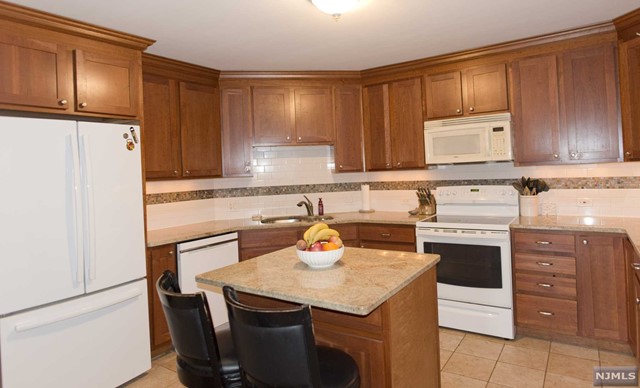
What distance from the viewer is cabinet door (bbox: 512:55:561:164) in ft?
10.7

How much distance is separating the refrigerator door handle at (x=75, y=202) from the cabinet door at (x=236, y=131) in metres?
1.63

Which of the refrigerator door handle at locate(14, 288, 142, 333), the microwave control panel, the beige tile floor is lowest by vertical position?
the beige tile floor

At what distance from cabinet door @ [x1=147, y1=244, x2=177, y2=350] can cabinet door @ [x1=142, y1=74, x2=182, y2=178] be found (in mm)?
693

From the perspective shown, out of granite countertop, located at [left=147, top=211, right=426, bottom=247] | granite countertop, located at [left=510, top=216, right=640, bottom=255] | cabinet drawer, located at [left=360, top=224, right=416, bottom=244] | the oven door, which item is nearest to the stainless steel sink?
granite countertop, located at [left=147, top=211, right=426, bottom=247]

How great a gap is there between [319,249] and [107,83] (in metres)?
1.95

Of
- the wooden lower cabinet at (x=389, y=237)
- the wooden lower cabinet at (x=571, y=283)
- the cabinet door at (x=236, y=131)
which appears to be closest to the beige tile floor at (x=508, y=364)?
the wooden lower cabinet at (x=571, y=283)

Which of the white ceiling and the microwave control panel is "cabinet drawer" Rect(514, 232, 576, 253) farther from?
the white ceiling

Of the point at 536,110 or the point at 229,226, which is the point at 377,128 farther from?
the point at 229,226

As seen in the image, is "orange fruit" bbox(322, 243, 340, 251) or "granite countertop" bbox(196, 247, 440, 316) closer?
"granite countertop" bbox(196, 247, 440, 316)

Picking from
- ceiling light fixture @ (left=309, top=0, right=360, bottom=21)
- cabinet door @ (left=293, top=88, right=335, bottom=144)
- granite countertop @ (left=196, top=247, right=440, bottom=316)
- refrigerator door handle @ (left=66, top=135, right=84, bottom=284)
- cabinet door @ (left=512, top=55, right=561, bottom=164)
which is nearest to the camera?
granite countertop @ (left=196, top=247, right=440, bottom=316)

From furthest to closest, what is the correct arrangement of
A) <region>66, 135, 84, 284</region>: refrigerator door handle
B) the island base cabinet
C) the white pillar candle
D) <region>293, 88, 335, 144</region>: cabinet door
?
the white pillar candle → <region>293, 88, 335, 144</region>: cabinet door → <region>66, 135, 84, 284</region>: refrigerator door handle → the island base cabinet

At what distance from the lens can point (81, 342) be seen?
2.42 meters

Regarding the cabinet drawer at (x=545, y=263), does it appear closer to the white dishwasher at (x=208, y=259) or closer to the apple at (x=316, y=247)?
the apple at (x=316, y=247)

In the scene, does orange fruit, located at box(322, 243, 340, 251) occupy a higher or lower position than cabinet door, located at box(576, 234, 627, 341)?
higher
